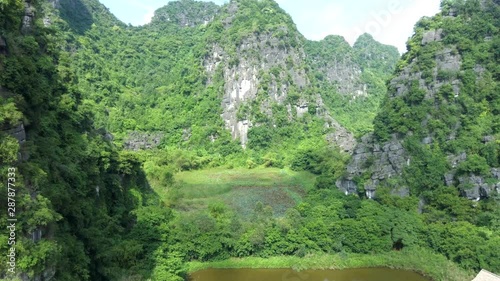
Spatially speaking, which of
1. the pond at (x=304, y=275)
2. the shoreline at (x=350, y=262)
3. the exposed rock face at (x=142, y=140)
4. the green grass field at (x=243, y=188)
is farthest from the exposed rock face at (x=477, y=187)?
the exposed rock face at (x=142, y=140)

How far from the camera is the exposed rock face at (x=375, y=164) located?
4166cm

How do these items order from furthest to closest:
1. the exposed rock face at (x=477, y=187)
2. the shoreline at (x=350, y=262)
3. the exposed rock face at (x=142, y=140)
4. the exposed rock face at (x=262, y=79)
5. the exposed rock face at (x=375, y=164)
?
the exposed rock face at (x=262, y=79), the exposed rock face at (x=142, y=140), the exposed rock face at (x=375, y=164), the exposed rock face at (x=477, y=187), the shoreline at (x=350, y=262)

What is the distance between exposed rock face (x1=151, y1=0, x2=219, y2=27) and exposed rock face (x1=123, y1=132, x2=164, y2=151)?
184ft

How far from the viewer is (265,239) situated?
3378 cm

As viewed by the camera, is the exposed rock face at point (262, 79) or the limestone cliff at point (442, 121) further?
the exposed rock face at point (262, 79)

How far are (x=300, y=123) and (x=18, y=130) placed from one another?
6466 cm

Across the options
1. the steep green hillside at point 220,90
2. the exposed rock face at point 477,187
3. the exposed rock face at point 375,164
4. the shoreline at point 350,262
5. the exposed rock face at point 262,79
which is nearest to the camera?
the shoreline at point 350,262

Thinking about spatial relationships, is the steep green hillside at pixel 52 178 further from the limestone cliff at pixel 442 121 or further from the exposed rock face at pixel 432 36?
the exposed rock face at pixel 432 36

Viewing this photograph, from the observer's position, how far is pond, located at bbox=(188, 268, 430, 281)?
101 feet

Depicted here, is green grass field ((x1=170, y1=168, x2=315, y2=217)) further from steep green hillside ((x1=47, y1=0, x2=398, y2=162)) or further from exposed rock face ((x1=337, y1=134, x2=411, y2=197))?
steep green hillside ((x1=47, y1=0, x2=398, y2=162))

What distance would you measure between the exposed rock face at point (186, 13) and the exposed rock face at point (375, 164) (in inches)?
3444

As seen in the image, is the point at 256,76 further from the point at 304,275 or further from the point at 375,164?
the point at 304,275

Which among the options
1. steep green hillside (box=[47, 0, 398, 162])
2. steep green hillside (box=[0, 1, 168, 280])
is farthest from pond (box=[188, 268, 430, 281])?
steep green hillside (box=[47, 0, 398, 162])

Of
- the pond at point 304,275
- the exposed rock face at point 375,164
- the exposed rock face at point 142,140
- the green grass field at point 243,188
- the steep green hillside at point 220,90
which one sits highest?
the steep green hillside at point 220,90
